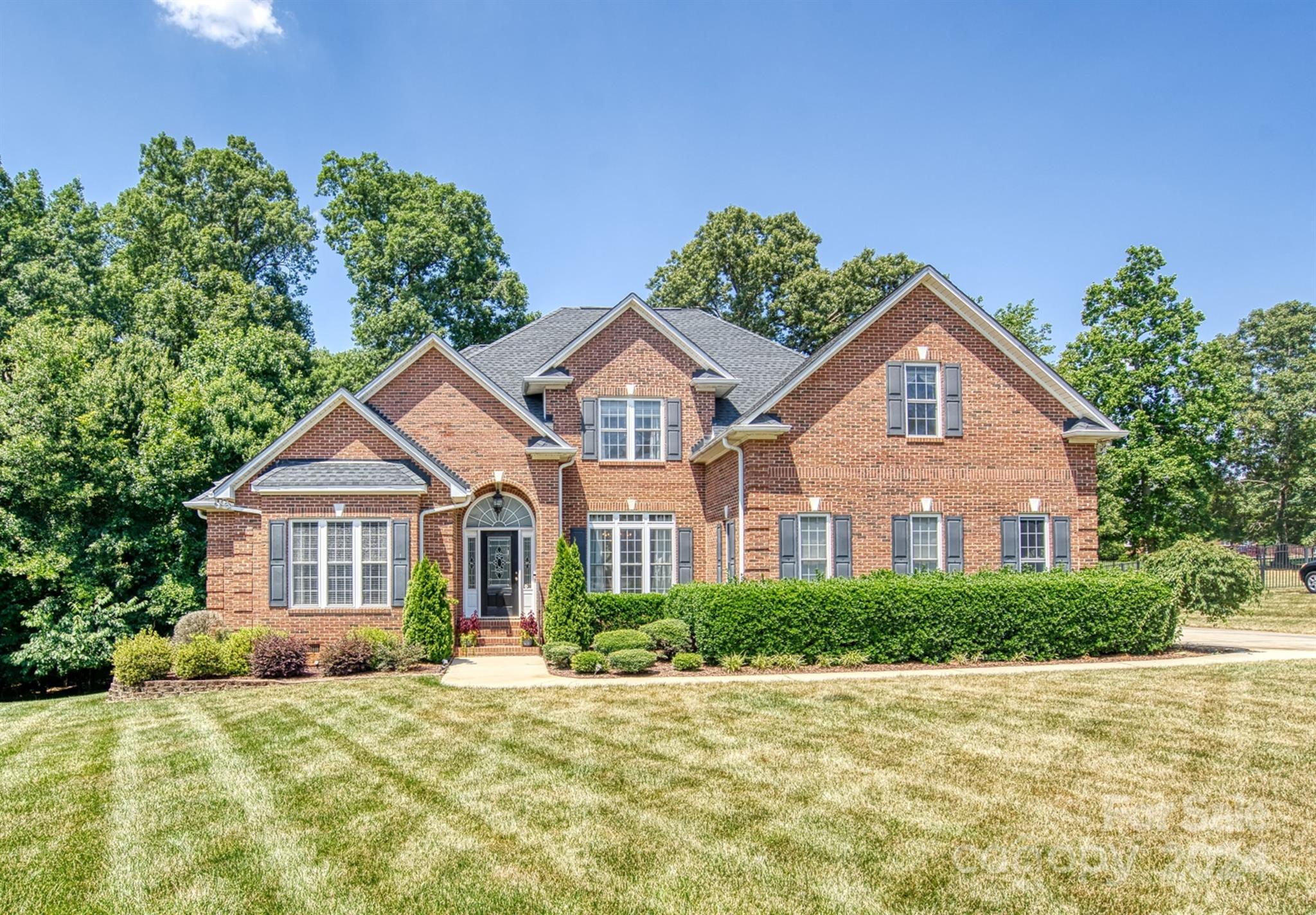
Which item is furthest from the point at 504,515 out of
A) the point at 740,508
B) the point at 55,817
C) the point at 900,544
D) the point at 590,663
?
the point at 55,817

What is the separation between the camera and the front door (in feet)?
70.3

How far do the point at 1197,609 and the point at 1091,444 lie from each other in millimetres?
3850

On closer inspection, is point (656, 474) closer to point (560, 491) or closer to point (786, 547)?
point (560, 491)

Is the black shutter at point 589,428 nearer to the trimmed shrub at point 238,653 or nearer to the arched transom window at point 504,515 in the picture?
the arched transom window at point 504,515

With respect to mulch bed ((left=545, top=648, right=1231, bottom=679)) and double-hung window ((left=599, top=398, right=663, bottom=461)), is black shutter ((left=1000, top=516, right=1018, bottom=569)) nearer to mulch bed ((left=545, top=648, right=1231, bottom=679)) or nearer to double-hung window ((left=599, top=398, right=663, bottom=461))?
mulch bed ((left=545, top=648, right=1231, bottom=679))

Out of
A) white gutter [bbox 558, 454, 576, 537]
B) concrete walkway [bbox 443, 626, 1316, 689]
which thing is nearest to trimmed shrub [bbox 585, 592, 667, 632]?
concrete walkway [bbox 443, 626, 1316, 689]

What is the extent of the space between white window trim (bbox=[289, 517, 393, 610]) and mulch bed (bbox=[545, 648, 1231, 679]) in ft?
13.2

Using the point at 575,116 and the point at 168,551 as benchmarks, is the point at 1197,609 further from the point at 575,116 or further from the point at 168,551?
the point at 168,551

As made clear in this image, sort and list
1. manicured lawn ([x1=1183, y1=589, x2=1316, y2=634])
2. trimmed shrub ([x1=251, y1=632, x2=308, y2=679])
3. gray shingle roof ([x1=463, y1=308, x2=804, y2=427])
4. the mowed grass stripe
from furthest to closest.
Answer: manicured lawn ([x1=1183, y1=589, x2=1316, y2=634]) → gray shingle roof ([x1=463, y1=308, x2=804, y2=427]) → trimmed shrub ([x1=251, y1=632, x2=308, y2=679]) → the mowed grass stripe

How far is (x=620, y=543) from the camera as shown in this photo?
2186cm

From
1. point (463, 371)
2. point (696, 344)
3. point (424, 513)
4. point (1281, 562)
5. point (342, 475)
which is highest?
point (696, 344)

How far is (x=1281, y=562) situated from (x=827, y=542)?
2932 centimetres

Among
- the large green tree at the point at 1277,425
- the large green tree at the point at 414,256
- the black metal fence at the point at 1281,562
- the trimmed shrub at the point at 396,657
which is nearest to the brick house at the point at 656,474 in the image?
the trimmed shrub at the point at 396,657

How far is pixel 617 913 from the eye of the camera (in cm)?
584
